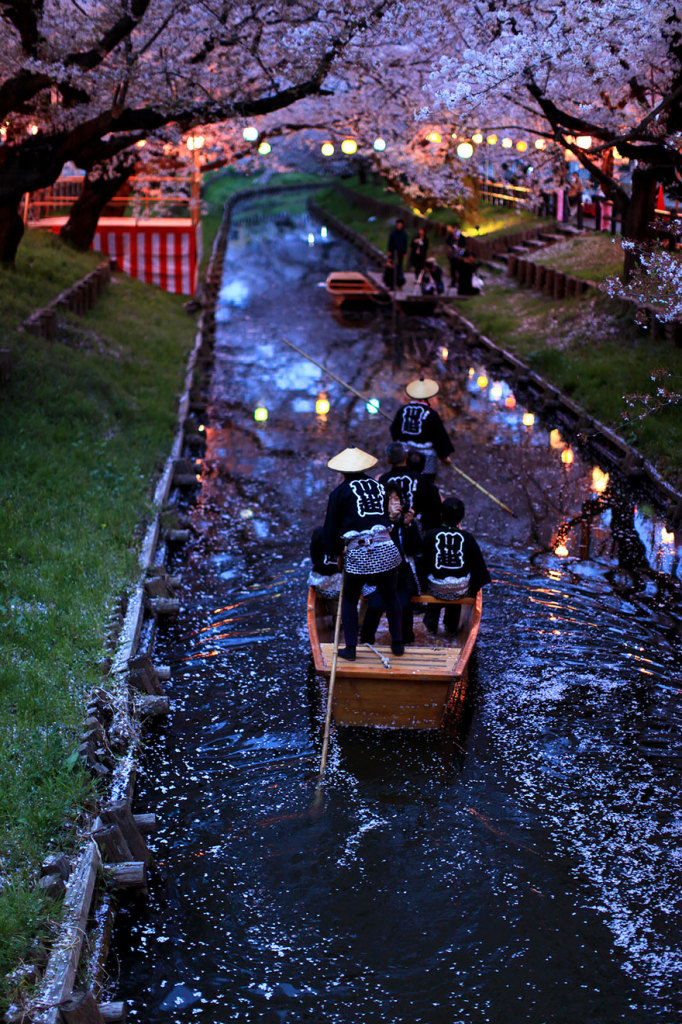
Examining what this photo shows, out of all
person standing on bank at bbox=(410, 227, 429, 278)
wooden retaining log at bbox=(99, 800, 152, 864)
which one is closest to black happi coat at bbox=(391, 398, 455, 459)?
wooden retaining log at bbox=(99, 800, 152, 864)

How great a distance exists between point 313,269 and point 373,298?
32.4 feet

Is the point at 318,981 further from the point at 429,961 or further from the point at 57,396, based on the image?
the point at 57,396

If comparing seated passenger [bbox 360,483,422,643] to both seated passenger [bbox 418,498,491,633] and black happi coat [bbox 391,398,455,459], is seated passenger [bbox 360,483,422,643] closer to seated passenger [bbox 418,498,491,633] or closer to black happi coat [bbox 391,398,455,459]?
seated passenger [bbox 418,498,491,633]

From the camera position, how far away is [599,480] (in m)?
15.2

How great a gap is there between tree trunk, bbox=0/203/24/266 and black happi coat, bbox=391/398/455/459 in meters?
11.3

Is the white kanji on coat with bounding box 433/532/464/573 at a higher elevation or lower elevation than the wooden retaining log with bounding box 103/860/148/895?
higher

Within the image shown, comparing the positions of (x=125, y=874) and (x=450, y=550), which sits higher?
(x=450, y=550)

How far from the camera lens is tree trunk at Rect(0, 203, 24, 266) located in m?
20.2

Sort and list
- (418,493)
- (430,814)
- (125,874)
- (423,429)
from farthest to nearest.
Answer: (423,429) → (418,493) → (430,814) → (125,874)

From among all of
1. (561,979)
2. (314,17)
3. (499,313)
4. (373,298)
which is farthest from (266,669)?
(373,298)

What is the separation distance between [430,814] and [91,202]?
23.1 m

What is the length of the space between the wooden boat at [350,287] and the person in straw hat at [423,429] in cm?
1838

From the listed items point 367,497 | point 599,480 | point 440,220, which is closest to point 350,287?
point 440,220

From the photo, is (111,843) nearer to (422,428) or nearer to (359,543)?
(359,543)
